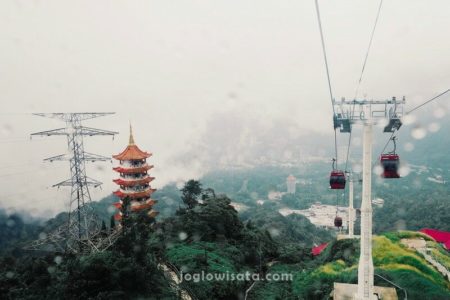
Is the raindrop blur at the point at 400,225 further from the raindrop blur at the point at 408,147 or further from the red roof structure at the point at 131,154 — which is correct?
the raindrop blur at the point at 408,147

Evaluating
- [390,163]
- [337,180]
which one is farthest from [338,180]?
[390,163]

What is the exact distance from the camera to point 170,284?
48.9 feet

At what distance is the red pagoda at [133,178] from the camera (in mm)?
28297

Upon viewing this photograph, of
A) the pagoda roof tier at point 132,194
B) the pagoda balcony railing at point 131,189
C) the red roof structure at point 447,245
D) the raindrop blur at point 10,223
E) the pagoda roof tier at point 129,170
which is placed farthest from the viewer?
the raindrop blur at point 10,223

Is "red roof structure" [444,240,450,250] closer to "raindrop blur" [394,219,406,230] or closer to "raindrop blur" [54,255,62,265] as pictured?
"raindrop blur" [54,255,62,265]

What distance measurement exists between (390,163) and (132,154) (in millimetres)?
22681

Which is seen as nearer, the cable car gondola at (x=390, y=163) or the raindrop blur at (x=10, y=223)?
the cable car gondola at (x=390, y=163)

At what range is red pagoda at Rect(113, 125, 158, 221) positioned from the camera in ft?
92.8

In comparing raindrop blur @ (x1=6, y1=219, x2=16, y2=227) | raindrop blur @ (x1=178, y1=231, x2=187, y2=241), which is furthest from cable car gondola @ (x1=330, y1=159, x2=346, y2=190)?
raindrop blur @ (x1=6, y1=219, x2=16, y2=227)

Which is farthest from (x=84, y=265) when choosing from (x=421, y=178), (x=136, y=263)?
(x=421, y=178)

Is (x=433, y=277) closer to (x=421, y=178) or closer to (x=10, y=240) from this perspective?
(x=10, y=240)

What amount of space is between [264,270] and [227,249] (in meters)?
3.27

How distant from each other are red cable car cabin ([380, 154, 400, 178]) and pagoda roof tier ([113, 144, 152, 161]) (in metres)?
22.2

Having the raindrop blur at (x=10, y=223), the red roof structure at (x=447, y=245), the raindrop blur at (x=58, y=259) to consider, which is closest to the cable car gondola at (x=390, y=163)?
the raindrop blur at (x=58, y=259)
